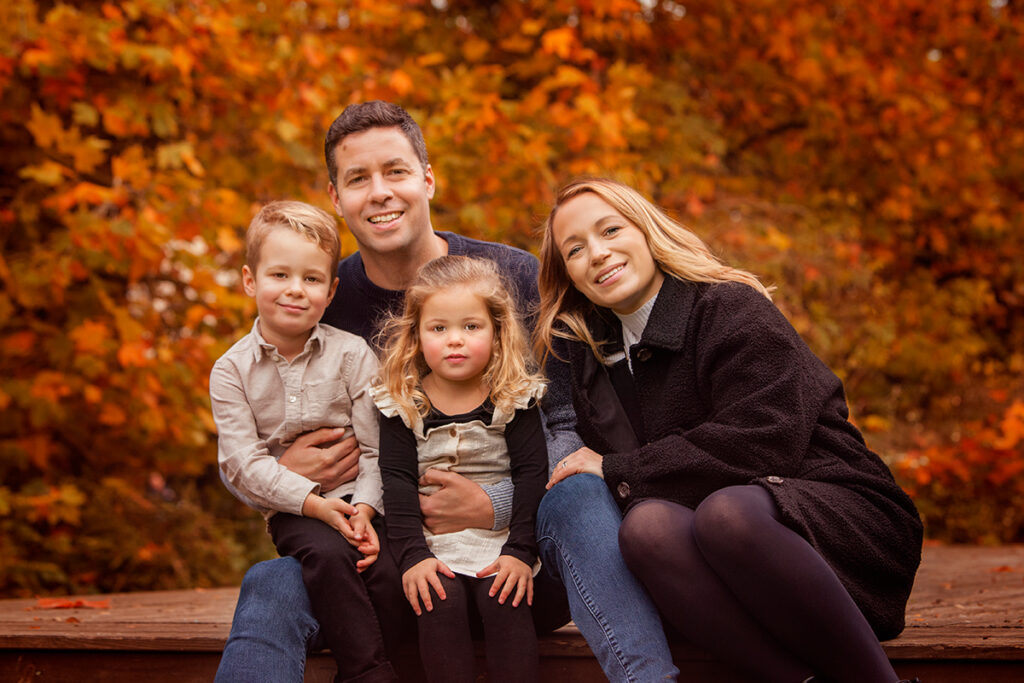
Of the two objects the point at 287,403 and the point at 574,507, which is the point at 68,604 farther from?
the point at 574,507

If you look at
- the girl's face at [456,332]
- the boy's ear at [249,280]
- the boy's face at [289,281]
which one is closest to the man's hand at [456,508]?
the girl's face at [456,332]

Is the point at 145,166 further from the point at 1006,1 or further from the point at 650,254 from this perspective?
the point at 1006,1

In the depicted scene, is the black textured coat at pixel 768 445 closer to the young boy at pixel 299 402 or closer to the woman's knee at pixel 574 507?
the woman's knee at pixel 574 507

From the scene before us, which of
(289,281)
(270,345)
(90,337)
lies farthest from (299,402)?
(90,337)

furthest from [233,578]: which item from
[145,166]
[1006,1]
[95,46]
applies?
[1006,1]

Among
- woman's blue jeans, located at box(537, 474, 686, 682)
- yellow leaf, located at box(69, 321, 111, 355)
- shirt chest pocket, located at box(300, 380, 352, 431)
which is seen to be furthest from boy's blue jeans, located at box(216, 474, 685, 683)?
yellow leaf, located at box(69, 321, 111, 355)

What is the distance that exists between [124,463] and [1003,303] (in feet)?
20.5

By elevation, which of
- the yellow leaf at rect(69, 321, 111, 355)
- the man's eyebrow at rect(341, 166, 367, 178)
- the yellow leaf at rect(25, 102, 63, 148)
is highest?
the yellow leaf at rect(25, 102, 63, 148)

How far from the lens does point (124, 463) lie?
4555 mm

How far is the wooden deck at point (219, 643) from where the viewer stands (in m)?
1.92

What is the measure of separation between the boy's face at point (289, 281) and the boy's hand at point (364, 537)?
0.49m

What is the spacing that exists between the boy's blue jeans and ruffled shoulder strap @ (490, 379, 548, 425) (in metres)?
0.20

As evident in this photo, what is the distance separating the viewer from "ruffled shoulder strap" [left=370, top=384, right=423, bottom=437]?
80.7 inches

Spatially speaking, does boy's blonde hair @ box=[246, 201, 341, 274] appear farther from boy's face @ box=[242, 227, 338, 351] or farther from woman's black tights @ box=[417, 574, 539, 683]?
woman's black tights @ box=[417, 574, 539, 683]
